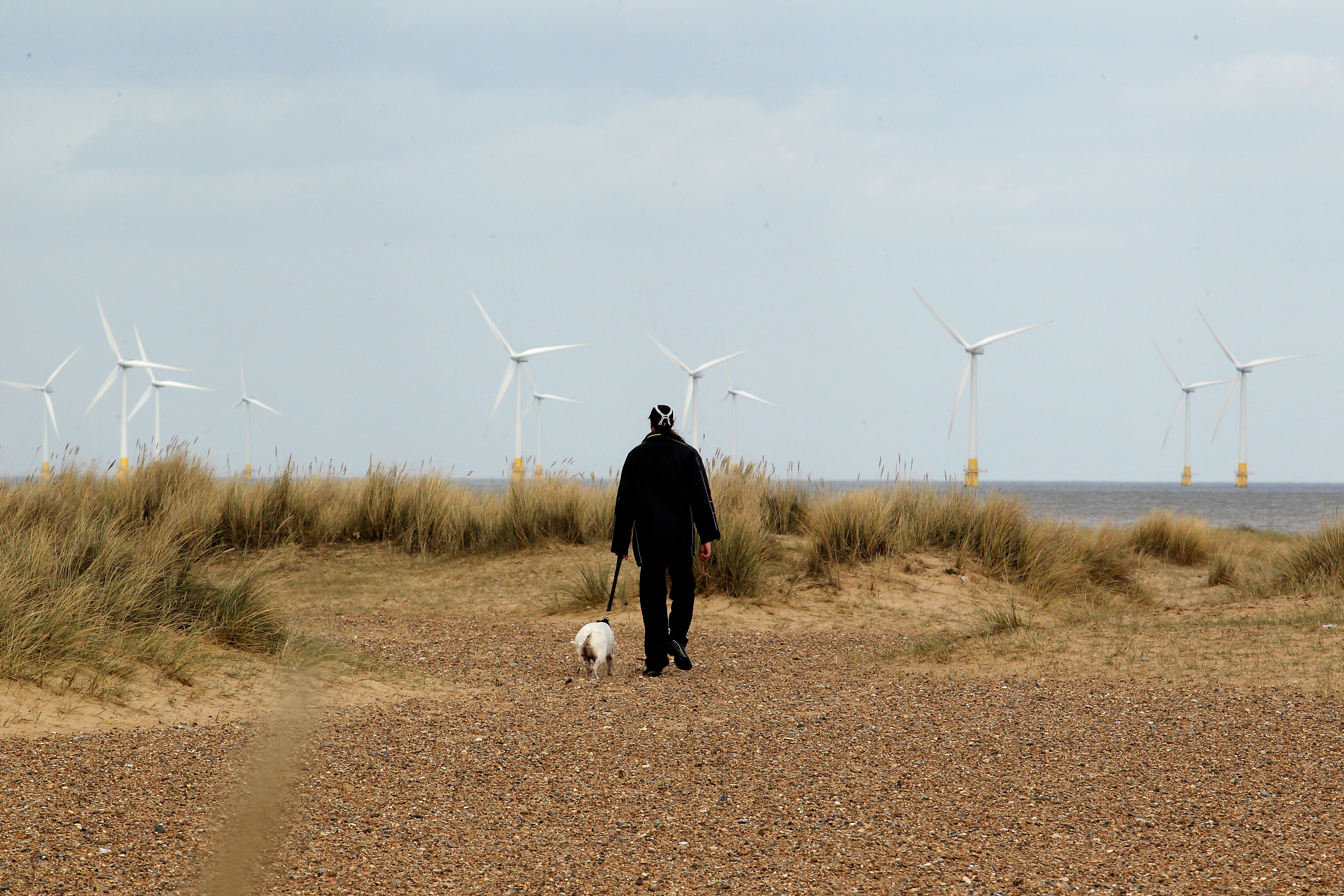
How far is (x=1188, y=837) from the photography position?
489 centimetres

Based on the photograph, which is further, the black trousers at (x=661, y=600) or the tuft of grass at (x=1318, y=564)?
the tuft of grass at (x=1318, y=564)

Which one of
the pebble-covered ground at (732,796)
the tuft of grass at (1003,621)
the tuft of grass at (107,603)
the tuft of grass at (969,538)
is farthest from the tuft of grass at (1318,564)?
the tuft of grass at (107,603)

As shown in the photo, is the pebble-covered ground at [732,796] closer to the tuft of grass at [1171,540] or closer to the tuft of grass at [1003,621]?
the tuft of grass at [1003,621]

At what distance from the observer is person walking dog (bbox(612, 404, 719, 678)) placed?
9156mm

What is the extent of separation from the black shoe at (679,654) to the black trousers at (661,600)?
4cm

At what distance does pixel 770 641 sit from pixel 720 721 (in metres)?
4.48

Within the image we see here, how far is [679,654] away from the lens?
9.32 m

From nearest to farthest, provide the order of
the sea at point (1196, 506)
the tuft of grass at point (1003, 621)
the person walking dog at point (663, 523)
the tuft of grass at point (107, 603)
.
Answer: the tuft of grass at point (107, 603), the person walking dog at point (663, 523), the tuft of grass at point (1003, 621), the sea at point (1196, 506)

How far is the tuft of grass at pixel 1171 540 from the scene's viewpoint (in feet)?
65.0

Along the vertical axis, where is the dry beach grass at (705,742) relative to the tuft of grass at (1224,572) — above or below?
below

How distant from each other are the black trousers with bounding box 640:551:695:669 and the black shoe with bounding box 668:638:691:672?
37mm

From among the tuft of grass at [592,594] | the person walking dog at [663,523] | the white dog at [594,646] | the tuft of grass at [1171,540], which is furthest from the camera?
the tuft of grass at [1171,540]

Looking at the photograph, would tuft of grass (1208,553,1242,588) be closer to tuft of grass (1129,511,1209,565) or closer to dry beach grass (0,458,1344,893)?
dry beach grass (0,458,1344,893)

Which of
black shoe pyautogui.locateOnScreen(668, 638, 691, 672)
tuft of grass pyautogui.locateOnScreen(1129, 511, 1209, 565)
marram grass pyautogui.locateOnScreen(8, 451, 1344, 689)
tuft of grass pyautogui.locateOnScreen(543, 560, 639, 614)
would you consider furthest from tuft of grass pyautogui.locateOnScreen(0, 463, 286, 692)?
tuft of grass pyautogui.locateOnScreen(1129, 511, 1209, 565)
